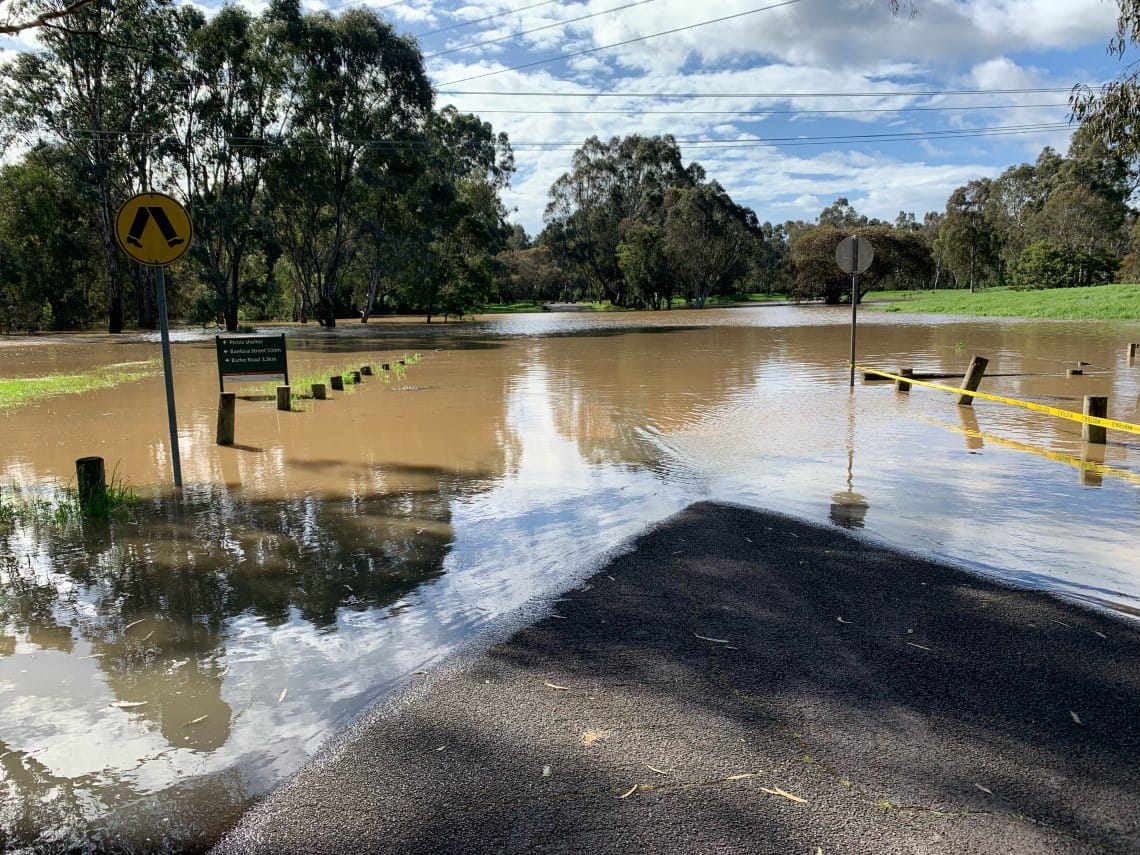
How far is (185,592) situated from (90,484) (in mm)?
2689

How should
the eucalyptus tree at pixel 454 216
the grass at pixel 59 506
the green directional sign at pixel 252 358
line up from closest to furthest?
1. the grass at pixel 59 506
2. the green directional sign at pixel 252 358
3. the eucalyptus tree at pixel 454 216

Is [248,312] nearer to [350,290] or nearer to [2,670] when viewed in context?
[350,290]

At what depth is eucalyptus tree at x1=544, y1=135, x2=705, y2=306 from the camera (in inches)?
3529

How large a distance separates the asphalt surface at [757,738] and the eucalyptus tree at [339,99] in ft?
145

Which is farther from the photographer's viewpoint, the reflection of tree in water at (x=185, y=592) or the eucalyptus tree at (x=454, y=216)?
the eucalyptus tree at (x=454, y=216)

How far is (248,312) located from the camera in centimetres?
7544

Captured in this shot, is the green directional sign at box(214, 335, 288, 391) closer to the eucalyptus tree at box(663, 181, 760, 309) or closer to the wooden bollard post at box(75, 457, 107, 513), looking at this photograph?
the wooden bollard post at box(75, 457, 107, 513)

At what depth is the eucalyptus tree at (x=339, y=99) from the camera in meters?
42.1

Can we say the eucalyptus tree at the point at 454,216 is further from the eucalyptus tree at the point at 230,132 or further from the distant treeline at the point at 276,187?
the eucalyptus tree at the point at 230,132

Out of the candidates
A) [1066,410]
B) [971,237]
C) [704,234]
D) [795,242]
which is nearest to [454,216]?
[704,234]

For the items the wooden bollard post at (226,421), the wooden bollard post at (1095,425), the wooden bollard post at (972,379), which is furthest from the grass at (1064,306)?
the wooden bollard post at (226,421)

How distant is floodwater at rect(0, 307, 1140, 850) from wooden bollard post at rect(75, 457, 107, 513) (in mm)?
301

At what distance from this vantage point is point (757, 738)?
339 cm

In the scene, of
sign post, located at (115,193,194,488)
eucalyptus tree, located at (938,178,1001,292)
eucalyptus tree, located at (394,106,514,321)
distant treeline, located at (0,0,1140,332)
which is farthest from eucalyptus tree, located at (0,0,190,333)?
eucalyptus tree, located at (938,178,1001,292)
